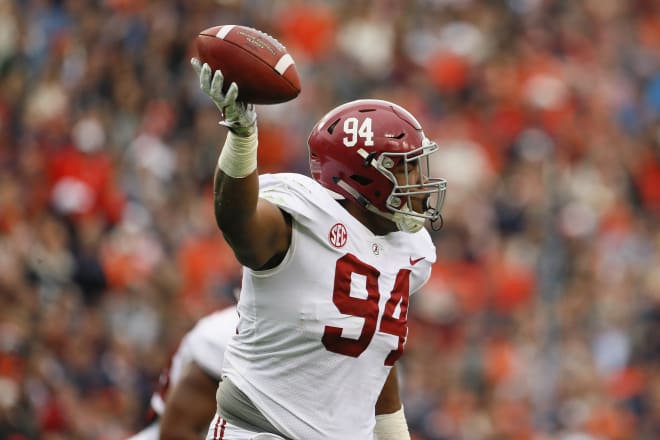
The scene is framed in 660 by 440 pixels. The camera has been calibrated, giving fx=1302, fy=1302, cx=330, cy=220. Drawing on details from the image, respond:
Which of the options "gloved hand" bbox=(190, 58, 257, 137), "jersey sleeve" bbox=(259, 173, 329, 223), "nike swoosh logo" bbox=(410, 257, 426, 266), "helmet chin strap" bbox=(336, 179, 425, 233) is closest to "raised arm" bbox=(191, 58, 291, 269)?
"gloved hand" bbox=(190, 58, 257, 137)

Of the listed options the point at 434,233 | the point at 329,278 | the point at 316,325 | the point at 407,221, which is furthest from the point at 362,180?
the point at 434,233

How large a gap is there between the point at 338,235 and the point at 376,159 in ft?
0.96

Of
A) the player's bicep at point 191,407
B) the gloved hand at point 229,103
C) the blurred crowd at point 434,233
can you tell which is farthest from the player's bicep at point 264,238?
the blurred crowd at point 434,233

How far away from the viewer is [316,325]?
396 cm

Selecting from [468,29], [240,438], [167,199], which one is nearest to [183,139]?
[167,199]

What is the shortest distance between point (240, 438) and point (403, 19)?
Answer: 8.70 metres

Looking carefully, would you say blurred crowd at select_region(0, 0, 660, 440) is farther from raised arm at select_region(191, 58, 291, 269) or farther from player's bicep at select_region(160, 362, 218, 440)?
raised arm at select_region(191, 58, 291, 269)

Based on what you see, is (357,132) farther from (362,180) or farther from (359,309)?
(359,309)

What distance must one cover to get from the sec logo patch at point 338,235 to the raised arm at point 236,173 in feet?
1.06

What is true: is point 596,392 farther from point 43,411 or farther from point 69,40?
point 69,40

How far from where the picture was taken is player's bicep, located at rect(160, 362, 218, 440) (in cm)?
541

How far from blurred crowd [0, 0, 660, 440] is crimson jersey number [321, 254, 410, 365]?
3.59 meters

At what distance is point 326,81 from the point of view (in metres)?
11.2

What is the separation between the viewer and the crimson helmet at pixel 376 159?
4160mm
